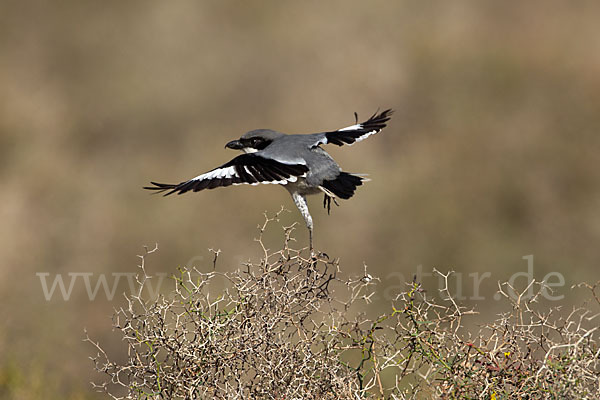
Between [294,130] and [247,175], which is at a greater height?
[247,175]

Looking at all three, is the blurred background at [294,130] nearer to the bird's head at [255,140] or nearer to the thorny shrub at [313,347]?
the bird's head at [255,140]

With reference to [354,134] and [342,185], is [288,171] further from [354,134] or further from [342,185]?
[354,134]

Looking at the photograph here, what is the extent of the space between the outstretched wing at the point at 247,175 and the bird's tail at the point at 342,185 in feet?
0.57

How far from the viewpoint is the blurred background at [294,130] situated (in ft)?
29.1

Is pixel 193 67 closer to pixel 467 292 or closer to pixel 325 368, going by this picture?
pixel 467 292

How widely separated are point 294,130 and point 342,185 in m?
5.92

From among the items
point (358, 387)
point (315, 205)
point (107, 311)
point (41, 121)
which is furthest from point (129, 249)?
point (358, 387)

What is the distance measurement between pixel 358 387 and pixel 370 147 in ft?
24.6

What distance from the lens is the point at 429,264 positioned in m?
8.57

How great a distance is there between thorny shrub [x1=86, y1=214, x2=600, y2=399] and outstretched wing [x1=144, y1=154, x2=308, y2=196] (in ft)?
2.39

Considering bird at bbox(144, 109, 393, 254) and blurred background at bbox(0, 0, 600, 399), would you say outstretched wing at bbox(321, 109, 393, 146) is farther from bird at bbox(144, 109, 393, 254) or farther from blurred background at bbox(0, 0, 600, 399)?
blurred background at bbox(0, 0, 600, 399)

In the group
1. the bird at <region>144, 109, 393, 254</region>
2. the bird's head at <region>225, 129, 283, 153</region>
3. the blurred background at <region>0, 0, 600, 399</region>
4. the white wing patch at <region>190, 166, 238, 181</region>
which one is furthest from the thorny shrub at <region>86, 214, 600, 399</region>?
the blurred background at <region>0, 0, 600, 399</region>

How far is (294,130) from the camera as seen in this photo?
9.77 metres

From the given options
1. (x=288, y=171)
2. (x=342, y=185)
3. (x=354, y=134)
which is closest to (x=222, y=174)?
(x=288, y=171)
